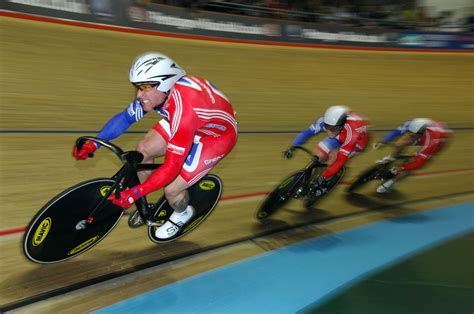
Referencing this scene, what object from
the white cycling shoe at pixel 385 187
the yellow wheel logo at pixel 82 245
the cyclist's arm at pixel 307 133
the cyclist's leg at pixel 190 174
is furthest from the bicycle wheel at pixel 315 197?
the yellow wheel logo at pixel 82 245

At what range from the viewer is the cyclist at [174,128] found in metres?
2.32

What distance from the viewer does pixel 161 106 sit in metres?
2.52

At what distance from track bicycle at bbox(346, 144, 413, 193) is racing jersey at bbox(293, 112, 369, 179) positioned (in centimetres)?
61

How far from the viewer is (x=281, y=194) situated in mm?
3652

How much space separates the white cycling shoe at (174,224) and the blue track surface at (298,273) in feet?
1.42

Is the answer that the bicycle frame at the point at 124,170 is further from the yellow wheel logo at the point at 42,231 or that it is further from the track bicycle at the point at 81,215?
the yellow wheel logo at the point at 42,231

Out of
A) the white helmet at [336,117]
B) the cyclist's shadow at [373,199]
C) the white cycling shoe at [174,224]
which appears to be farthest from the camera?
the cyclist's shadow at [373,199]

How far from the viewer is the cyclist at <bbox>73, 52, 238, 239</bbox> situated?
2.32 m

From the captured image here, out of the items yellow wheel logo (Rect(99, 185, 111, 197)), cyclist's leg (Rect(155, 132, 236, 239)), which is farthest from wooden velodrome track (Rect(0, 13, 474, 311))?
yellow wheel logo (Rect(99, 185, 111, 197))

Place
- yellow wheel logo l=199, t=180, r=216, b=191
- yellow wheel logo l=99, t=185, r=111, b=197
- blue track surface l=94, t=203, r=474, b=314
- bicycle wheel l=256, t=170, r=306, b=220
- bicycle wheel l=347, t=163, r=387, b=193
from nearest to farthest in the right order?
blue track surface l=94, t=203, r=474, b=314, yellow wheel logo l=99, t=185, r=111, b=197, yellow wheel logo l=199, t=180, r=216, b=191, bicycle wheel l=256, t=170, r=306, b=220, bicycle wheel l=347, t=163, r=387, b=193

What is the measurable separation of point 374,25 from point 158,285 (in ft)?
34.8

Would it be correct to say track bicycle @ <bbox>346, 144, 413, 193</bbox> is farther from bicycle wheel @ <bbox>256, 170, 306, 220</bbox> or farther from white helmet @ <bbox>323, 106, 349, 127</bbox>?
bicycle wheel @ <bbox>256, 170, 306, 220</bbox>

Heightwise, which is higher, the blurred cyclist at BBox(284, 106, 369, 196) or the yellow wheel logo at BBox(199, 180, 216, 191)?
the blurred cyclist at BBox(284, 106, 369, 196)

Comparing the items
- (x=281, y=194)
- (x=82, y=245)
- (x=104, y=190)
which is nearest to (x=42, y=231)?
(x=82, y=245)
